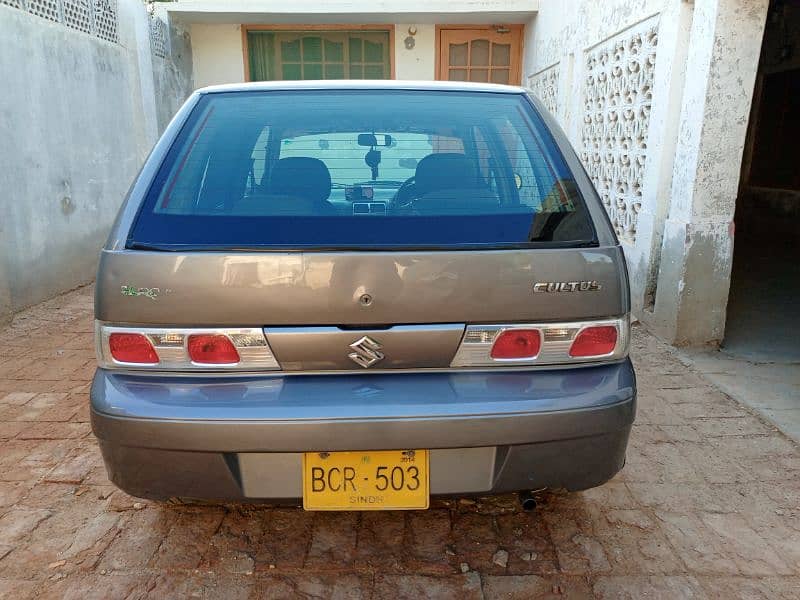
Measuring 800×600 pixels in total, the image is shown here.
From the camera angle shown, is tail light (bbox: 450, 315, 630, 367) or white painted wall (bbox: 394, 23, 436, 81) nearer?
tail light (bbox: 450, 315, 630, 367)

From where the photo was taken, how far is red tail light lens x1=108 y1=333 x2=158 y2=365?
167 centimetres

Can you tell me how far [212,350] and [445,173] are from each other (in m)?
0.91

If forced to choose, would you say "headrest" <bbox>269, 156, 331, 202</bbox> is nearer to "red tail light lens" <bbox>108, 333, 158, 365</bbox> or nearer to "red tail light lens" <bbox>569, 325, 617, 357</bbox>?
"red tail light lens" <bbox>108, 333, 158, 365</bbox>

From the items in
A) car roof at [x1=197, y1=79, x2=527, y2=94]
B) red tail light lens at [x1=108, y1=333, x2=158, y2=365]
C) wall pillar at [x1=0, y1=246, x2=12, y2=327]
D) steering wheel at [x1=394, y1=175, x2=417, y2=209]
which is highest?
car roof at [x1=197, y1=79, x2=527, y2=94]

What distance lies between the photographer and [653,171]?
4305 millimetres

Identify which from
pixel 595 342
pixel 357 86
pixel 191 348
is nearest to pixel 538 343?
pixel 595 342

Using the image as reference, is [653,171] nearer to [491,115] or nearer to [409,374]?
[491,115]

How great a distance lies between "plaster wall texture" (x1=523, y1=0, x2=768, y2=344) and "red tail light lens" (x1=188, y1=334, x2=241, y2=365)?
3.26 meters

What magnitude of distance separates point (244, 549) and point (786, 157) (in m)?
10.9

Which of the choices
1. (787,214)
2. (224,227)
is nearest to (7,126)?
(224,227)

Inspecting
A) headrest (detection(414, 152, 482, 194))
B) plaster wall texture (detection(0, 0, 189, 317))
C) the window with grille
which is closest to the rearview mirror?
headrest (detection(414, 152, 482, 194))

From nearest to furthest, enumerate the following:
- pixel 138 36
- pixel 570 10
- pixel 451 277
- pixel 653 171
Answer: pixel 451 277, pixel 653 171, pixel 570 10, pixel 138 36

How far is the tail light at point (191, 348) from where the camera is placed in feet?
5.43

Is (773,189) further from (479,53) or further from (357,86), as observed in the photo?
(357,86)
